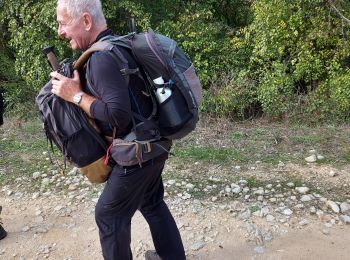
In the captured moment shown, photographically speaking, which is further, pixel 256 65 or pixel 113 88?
pixel 256 65

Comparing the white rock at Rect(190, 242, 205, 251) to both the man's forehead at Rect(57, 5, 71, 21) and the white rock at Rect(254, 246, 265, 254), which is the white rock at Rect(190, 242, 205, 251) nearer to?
the white rock at Rect(254, 246, 265, 254)

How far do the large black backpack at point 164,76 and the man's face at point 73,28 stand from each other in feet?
0.32

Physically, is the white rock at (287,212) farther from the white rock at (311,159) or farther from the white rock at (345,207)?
the white rock at (311,159)

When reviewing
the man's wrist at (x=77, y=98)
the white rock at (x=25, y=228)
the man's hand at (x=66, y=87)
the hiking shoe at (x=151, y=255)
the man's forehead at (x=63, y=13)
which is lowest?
the hiking shoe at (x=151, y=255)

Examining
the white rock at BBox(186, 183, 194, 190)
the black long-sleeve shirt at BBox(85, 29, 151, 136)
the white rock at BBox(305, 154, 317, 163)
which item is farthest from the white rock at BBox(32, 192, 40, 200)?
the white rock at BBox(305, 154, 317, 163)

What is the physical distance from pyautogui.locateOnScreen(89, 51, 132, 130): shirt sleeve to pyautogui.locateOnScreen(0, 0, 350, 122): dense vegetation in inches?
201

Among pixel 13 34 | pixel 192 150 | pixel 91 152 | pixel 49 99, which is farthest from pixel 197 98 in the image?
pixel 13 34

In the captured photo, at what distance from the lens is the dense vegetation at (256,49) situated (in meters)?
7.15

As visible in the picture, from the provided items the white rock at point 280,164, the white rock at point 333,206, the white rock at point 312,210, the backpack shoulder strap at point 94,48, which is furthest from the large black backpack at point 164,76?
the white rock at point 280,164

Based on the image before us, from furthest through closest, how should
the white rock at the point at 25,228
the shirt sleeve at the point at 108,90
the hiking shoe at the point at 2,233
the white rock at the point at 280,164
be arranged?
the white rock at the point at 280,164, the white rock at the point at 25,228, the hiking shoe at the point at 2,233, the shirt sleeve at the point at 108,90

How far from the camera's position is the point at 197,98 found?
2107 mm

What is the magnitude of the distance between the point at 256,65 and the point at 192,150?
152 inches

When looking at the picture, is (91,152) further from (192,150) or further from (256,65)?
(256,65)

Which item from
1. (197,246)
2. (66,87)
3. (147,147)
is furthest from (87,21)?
(197,246)
